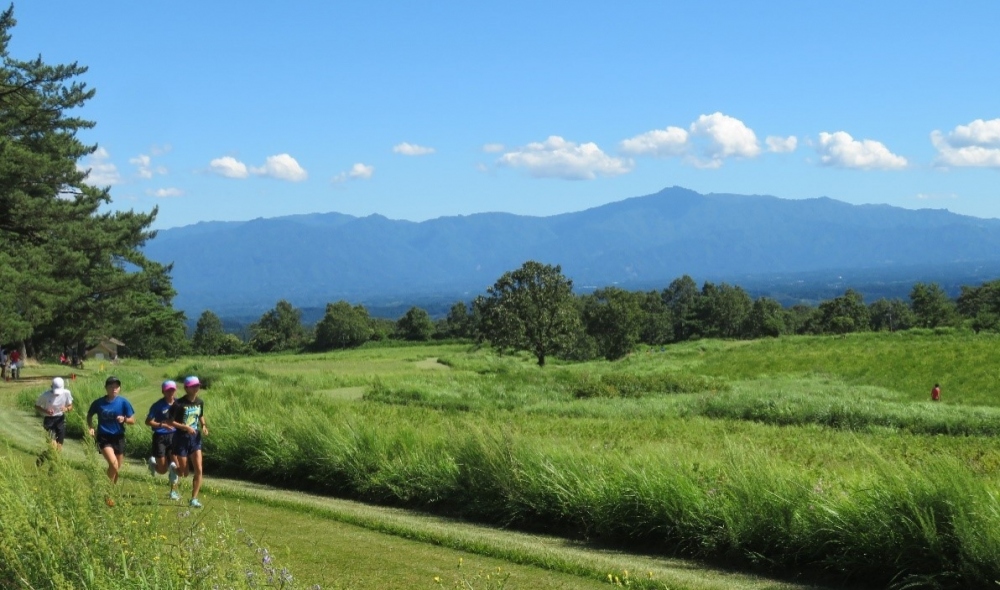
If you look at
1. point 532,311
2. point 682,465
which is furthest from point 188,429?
point 532,311

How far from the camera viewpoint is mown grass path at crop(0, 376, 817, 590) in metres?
9.42

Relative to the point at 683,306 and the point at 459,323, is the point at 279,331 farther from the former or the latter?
the point at 683,306

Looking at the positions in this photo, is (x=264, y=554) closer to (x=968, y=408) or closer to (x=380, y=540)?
(x=380, y=540)

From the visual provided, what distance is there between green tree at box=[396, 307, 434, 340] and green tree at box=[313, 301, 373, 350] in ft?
16.5

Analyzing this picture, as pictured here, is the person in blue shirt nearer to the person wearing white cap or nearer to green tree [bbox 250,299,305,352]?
the person wearing white cap

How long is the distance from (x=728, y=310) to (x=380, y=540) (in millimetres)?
112052

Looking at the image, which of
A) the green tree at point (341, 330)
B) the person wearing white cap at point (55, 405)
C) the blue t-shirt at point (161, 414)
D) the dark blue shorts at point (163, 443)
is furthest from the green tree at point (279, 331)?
the blue t-shirt at point (161, 414)

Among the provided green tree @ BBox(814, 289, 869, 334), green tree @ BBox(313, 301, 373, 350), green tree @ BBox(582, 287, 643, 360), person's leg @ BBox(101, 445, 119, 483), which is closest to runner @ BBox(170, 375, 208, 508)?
person's leg @ BBox(101, 445, 119, 483)

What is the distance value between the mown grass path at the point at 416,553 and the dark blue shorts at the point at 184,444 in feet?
2.62

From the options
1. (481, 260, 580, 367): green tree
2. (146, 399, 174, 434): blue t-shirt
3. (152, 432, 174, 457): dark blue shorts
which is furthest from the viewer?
(481, 260, 580, 367): green tree

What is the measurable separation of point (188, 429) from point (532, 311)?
1798 inches

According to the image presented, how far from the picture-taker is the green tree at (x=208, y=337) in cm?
12688

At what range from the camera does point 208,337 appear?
422 feet

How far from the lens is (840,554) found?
9852 millimetres
